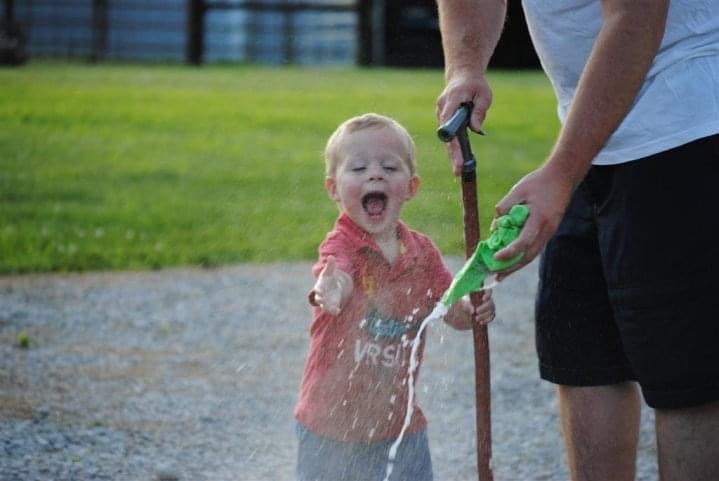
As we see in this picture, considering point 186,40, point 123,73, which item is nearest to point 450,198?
point 123,73

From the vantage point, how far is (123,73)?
23.4 meters

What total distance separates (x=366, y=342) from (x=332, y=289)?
144mm

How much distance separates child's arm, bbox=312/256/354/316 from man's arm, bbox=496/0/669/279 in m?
0.81

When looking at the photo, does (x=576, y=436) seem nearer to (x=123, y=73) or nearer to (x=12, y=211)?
(x=12, y=211)

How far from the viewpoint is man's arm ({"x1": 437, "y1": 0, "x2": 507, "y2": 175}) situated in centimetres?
318

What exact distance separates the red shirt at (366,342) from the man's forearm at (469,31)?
1.68 feet

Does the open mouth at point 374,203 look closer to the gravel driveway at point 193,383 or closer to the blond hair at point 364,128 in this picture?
the blond hair at point 364,128

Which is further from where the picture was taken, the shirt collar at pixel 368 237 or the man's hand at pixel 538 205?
the shirt collar at pixel 368 237

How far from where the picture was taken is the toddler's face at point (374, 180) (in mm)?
3590

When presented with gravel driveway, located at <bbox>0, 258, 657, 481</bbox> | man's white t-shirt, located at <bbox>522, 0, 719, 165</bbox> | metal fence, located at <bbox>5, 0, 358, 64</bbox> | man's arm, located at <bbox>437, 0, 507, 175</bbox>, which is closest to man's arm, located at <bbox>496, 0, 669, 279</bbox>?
man's white t-shirt, located at <bbox>522, 0, 719, 165</bbox>

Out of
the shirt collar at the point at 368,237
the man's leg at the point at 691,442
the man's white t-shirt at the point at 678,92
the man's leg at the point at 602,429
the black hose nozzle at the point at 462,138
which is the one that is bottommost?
the man's leg at the point at 602,429

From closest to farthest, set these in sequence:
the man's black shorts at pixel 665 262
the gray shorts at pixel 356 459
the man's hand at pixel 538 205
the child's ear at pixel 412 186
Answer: the man's hand at pixel 538 205 < the man's black shorts at pixel 665 262 < the gray shorts at pixel 356 459 < the child's ear at pixel 412 186

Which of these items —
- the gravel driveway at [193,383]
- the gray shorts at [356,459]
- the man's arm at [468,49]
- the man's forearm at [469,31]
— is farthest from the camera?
the gravel driveway at [193,383]

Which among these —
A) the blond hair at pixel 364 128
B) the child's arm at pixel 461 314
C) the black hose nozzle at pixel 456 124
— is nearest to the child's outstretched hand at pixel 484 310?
the child's arm at pixel 461 314
